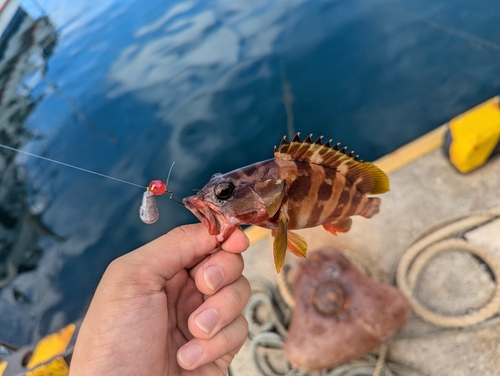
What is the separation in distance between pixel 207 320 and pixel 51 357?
80.4 inches

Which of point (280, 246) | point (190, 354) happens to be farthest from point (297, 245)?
point (190, 354)

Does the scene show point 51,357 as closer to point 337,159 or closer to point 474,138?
point 337,159

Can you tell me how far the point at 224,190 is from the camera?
165 cm

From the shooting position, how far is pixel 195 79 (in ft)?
22.6

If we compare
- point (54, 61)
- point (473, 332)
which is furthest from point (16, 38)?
point (473, 332)

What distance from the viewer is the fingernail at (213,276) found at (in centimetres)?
178

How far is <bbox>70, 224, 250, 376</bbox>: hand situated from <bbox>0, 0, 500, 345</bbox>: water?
9.79 feet

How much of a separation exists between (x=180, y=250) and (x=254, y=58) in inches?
236

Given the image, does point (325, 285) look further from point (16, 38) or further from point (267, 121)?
point (16, 38)

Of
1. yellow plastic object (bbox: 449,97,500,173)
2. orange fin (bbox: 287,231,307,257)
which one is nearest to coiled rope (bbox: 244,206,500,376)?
yellow plastic object (bbox: 449,97,500,173)

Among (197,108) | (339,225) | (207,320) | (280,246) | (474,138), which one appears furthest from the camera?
(197,108)

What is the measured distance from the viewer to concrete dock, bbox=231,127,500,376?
9.25ft

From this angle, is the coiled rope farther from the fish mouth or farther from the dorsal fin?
the fish mouth

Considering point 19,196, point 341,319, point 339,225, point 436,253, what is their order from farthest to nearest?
point 19,196
point 436,253
point 341,319
point 339,225
